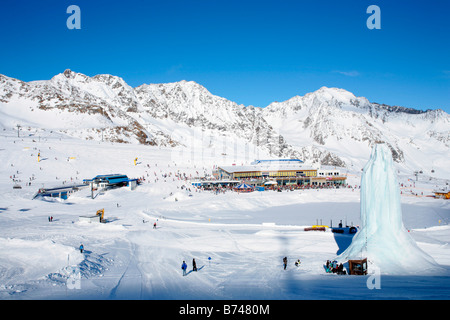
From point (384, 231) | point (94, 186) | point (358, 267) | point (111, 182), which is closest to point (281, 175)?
point (111, 182)

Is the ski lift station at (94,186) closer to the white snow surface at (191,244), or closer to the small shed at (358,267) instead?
the white snow surface at (191,244)

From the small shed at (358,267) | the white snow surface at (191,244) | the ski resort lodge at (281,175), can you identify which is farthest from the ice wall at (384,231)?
the ski resort lodge at (281,175)

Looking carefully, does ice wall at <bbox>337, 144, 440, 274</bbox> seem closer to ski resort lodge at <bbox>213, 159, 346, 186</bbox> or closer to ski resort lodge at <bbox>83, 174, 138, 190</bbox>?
ski resort lodge at <bbox>83, 174, 138, 190</bbox>

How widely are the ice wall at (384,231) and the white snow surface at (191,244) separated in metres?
0.64

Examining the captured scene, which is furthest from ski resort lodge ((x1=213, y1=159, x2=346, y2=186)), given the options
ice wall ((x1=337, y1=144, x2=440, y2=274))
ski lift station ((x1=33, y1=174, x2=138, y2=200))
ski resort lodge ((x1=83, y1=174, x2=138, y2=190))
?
ice wall ((x1=337, y1=144, x2=440, y2=274))

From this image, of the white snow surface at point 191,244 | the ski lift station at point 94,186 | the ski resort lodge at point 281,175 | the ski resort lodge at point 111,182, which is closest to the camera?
the white snow surface at point 191,244

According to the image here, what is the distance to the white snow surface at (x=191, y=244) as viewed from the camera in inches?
518

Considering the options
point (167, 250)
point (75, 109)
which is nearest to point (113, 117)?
point (75, 109)

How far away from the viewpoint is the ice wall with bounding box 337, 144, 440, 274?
51.5 ft

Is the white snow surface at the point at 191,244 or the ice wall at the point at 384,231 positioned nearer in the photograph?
the white snow surface at the point at 191,244

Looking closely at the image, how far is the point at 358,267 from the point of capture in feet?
50.3

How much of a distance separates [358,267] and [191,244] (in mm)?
11452

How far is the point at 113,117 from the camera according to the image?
13838 centimetres
